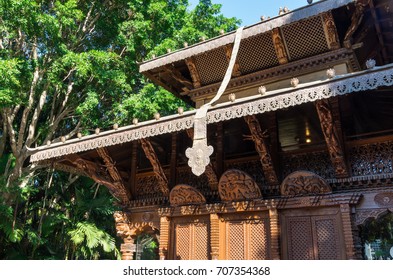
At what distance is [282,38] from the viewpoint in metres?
6.50

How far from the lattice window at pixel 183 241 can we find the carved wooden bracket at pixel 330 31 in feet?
13.5

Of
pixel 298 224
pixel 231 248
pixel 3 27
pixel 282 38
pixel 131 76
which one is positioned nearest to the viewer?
pixel 298 224

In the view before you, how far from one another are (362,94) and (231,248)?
12.0 feet

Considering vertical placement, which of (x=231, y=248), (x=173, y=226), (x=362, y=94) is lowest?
(x=231, y=248)

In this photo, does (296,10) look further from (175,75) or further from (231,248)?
(231,248)

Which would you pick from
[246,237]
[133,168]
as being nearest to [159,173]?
[133,168]

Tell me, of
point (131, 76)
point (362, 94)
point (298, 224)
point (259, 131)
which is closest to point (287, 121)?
point (362, 94)

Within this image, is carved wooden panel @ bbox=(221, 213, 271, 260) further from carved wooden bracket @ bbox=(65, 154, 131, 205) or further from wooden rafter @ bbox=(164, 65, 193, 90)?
wooden rafter @ bbox=(164, 65, 193, 90)

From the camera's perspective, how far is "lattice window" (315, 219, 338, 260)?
523 centimetres

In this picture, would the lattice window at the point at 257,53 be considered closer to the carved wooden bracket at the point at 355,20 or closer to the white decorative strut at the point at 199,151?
the carved wooden bracket at the point at 355,20

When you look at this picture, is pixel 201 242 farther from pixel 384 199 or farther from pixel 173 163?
pixel 384 199

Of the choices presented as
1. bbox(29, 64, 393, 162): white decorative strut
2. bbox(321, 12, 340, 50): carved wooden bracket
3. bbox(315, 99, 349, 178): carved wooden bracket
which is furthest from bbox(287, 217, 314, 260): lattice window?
bbox(321, 12, 340, 50): carved wooden bracket

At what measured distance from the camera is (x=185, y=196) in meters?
6.65

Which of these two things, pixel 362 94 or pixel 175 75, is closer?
pixel 362 94
